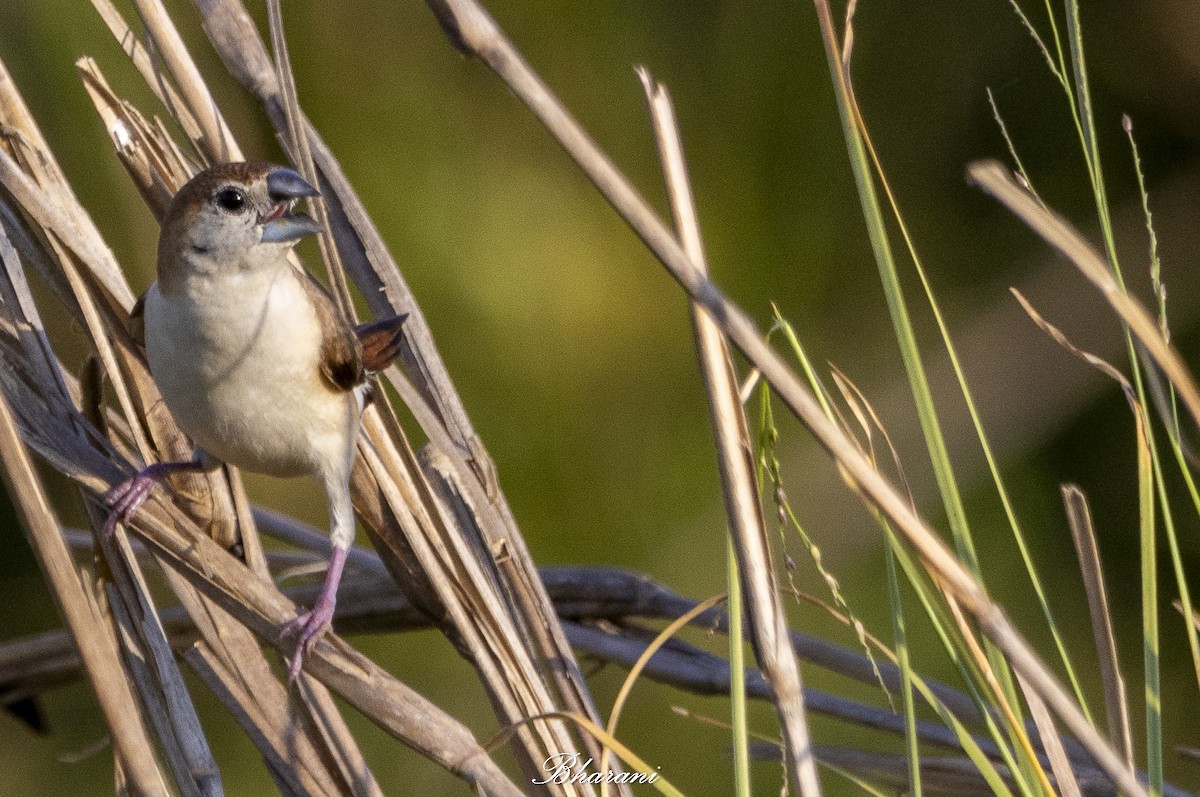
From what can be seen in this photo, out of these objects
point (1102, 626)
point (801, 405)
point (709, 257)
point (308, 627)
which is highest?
point (709, 257)

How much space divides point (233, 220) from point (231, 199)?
0.17 ft

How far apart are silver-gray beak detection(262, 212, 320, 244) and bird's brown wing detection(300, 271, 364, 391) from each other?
0.15 meters

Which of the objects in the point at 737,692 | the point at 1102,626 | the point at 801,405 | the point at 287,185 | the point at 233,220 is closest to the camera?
the point at 801,405

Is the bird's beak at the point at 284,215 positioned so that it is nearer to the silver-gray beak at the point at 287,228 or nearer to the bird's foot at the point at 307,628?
the silver-gray beak at the point at 287,228

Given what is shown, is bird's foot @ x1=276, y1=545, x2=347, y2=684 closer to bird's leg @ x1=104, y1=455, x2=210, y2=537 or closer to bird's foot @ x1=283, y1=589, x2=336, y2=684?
bird's foot @ x1=283, y1=589, x2=336, y2=684

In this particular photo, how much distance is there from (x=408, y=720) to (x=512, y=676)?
9.5 inches

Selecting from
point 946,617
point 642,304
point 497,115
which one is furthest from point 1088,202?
point 946,617

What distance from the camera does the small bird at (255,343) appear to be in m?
1.86

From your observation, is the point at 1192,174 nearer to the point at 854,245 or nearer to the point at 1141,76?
the point at 1141,76

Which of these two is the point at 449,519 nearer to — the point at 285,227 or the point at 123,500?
the point at 123,500

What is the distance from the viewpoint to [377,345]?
201cm

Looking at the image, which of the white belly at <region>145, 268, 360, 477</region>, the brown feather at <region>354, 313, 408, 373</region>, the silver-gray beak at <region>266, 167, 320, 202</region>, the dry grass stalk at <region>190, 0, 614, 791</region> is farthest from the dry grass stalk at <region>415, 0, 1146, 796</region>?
the white belly at <region>145, 268, 360, 477</region>

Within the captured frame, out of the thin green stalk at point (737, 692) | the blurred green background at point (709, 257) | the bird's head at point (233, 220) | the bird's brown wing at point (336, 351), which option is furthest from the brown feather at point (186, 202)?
the blurred green background at point (709, 257)

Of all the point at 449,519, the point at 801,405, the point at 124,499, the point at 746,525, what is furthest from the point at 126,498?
the point at 801,405
